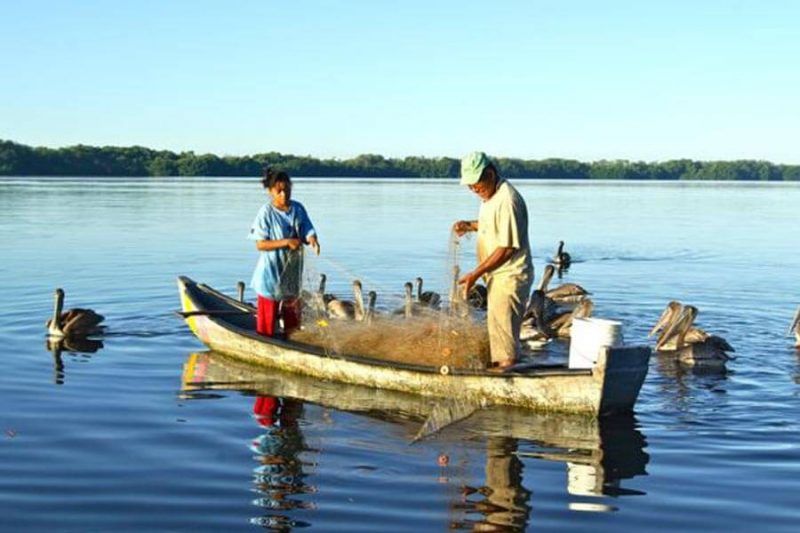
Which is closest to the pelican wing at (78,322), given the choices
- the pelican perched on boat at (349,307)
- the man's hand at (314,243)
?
the pelican perched on boat at (349,307)

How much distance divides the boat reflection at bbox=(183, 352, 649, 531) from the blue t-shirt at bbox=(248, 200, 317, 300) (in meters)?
1.13

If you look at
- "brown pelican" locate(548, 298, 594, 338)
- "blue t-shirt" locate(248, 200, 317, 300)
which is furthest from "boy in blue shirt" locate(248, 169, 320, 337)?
"brown pelican" locate(548, 298, 594, 338)

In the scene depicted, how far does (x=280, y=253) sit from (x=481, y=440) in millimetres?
3729

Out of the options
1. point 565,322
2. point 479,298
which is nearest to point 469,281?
point 565,322

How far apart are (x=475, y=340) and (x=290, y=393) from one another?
2.27m

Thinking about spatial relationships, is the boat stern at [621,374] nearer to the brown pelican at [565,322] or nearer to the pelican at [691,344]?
the pelican at [691,344]

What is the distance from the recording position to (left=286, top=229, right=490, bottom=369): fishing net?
11.2m

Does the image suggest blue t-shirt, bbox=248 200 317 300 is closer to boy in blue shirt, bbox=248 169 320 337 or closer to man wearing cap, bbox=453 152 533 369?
boy in blue shirt, bbox=248 169 320 337

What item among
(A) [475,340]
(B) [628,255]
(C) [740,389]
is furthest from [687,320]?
(B) [628,255]

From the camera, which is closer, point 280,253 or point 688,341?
point 280,253

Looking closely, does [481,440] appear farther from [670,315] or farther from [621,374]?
[670,315]

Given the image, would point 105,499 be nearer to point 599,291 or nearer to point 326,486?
point 326,486

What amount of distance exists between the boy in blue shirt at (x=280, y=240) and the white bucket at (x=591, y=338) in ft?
10.2

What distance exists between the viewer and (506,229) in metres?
9.94
